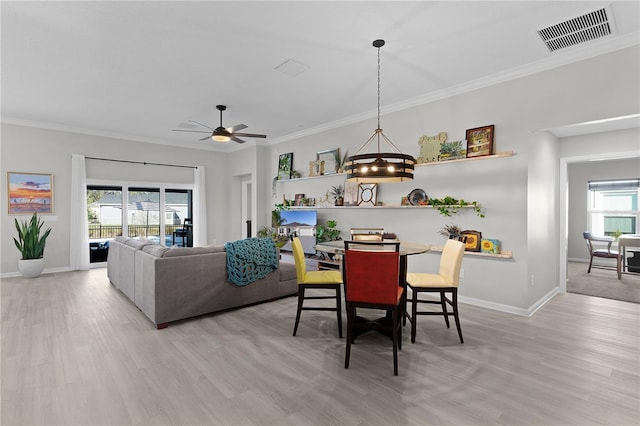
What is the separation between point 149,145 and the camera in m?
7.25

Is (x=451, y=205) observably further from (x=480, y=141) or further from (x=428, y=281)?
(x=428, y=281)

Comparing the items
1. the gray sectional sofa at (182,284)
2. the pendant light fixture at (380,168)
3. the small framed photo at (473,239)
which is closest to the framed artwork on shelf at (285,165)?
the gray sectional sofa at (182,284)

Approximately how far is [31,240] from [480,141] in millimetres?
7335

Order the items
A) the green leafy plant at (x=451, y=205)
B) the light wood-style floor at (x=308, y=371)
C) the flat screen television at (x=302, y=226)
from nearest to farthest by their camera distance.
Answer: the light wood-style floor at (x=308, y=371), the green leafy plant at (x=451, y=205), the flat screen television at (x=302, y=226)

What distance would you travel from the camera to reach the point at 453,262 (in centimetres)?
302

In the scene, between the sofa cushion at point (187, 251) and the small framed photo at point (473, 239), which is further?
the small framed photo at point (473, 239)

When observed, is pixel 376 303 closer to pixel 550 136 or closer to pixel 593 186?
pixel 550 136

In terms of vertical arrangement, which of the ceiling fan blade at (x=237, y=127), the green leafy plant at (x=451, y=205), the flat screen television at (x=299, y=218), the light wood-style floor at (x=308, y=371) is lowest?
the light wood-style floor at (x=308, y=371)

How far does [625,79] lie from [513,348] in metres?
2.79

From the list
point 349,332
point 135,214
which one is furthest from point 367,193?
point 135,214

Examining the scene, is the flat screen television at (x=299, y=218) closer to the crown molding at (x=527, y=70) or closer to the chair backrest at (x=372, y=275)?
the crown molding at (x=527, y=70)

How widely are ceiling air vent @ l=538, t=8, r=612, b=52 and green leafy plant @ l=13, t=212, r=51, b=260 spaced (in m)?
7.70

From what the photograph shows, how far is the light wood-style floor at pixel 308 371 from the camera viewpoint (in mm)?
1926

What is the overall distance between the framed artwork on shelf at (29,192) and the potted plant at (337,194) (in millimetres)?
5341
